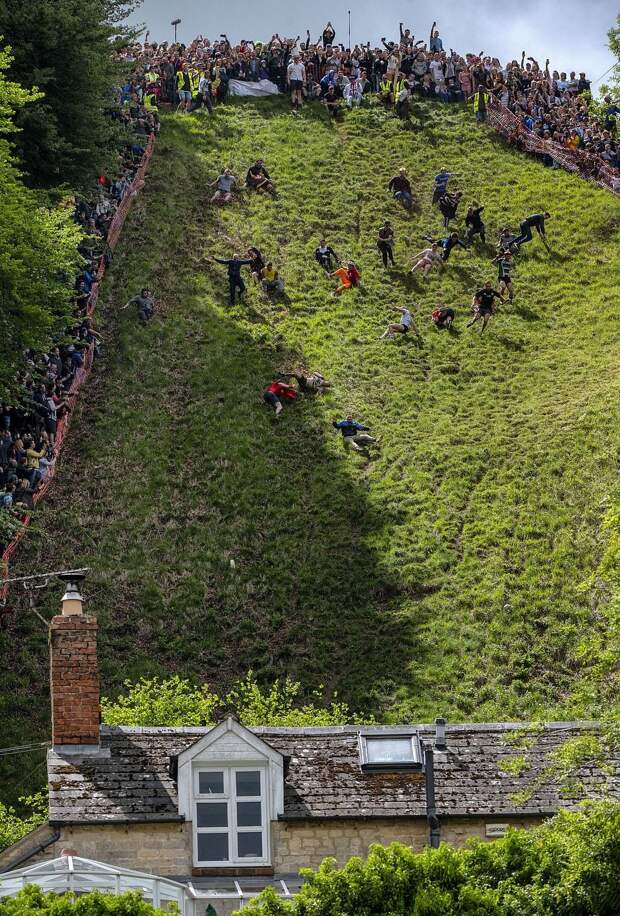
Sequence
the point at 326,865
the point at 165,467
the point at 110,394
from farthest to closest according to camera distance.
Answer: the point at 110,394 → the point at 165,467 → the point at 326,865

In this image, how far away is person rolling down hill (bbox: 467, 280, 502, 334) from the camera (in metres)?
60.3

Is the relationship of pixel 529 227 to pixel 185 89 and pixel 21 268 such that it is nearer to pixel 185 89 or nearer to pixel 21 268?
pixel 185 89

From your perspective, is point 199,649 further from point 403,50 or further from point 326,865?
point 403,50

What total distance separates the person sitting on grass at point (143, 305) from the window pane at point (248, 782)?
1281 inches

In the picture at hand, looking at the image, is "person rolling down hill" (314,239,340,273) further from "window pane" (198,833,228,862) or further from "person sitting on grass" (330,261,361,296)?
"window pane" (198,833,228,862)

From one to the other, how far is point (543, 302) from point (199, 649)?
2323 cm

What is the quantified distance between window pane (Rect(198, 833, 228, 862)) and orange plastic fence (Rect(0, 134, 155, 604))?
11.6m

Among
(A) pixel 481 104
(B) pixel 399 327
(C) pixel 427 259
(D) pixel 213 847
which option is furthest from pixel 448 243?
(D) pixel 213 847

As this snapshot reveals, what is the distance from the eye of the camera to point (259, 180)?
70.6 m

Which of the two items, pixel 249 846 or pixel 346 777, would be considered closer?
pixel 249 846

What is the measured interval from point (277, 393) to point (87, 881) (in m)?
31.4

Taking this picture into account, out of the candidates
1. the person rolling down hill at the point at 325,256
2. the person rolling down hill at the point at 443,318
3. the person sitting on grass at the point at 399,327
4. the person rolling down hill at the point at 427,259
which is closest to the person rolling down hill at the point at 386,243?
the person rolling down hill at the point at 427,259

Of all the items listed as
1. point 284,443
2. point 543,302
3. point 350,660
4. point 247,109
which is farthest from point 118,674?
point 247,109

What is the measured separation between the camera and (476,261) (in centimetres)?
6519
